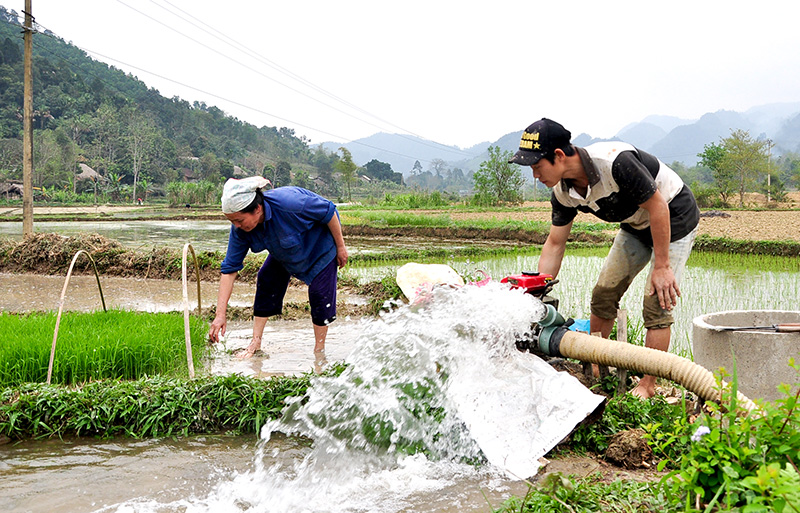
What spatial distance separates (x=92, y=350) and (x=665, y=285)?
11.8ft

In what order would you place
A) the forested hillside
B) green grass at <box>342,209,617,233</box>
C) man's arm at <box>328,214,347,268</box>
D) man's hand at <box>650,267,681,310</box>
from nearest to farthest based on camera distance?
1. man's hand at <box>650,267,681,310</box>
2. man's arm at <box>328,214,347,268</box>
3. green grass at <box>342,209,617,233</box>
4. the forested hillside

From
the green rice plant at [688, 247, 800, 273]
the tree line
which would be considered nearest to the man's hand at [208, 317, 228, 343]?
the green rice plant at [688, 247, 800, 273]

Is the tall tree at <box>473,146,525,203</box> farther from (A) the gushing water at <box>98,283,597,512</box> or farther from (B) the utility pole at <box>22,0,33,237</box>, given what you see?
(A) the gushing water at <box>98,283,597,512</box>

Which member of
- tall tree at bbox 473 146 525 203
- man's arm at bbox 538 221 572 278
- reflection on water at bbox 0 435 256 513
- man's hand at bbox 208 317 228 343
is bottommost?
reflection on water at bbox 0 435 256 513

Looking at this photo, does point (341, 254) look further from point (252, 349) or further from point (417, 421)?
point (417, 421)

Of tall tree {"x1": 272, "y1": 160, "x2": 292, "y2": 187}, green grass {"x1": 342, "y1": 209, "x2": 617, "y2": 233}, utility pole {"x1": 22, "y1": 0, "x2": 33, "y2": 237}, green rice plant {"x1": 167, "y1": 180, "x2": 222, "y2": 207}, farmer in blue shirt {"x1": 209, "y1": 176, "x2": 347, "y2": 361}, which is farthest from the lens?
tall tree {"x1": 272, "y1": 160, "x2": 292, "y2": 187}

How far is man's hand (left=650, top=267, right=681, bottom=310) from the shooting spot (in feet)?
9.66

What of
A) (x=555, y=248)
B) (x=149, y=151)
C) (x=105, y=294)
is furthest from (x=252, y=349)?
(x=149, y=151)

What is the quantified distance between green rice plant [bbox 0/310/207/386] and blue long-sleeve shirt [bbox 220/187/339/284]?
80 centimetres

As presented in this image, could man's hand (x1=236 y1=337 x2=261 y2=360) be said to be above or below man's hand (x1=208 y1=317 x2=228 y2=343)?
below

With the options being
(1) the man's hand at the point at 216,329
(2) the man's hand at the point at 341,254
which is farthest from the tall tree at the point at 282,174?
(1) the man's hand at the point at 216,329

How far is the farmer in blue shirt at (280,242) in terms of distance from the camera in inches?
142

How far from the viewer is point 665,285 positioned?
2955 millimetres

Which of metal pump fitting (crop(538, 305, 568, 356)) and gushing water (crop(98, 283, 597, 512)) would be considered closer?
gushing water (crop(98, 283, 597, 512))
